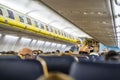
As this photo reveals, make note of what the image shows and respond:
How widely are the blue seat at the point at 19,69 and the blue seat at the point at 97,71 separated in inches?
16.5

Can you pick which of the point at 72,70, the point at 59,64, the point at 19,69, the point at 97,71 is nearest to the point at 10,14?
the point at 59,64

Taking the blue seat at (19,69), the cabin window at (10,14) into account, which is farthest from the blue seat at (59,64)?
the cabin window at (10,14)

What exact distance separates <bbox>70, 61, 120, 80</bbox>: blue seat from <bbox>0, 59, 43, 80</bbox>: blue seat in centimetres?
Result: 42

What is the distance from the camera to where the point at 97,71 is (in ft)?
8.47

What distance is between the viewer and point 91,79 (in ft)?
8.45

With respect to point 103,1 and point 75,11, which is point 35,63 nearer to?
point 103,1

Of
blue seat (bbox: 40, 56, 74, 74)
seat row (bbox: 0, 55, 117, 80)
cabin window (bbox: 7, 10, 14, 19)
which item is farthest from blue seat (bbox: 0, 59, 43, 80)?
cabin window (bbox: 7, 10, 14, 19)

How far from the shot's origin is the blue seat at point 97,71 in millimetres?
2501

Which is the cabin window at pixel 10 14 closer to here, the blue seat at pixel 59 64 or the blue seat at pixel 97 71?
the blue seat at pixel 59 64

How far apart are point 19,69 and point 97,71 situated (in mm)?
934

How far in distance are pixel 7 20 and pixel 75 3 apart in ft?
10.9

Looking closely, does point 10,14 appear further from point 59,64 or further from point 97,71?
point 97,71

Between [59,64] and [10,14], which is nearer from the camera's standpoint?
[59,64]

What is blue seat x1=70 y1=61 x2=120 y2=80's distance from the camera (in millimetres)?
2501
